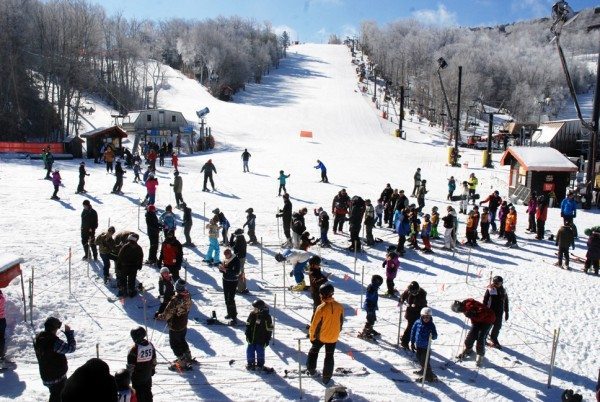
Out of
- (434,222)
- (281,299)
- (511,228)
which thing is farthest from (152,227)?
(511,228)

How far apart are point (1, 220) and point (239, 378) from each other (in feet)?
43.0

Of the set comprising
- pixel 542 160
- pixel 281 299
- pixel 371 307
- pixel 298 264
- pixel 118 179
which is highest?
pixel 542 160

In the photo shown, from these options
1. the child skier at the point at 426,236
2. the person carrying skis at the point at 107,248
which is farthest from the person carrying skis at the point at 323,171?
the person carrying skis at the point at 107,248

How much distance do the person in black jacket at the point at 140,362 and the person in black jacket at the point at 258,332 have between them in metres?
1.87

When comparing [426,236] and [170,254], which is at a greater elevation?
[170,254]

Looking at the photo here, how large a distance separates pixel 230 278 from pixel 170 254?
2.24m

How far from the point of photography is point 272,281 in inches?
530

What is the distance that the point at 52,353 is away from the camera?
276 inches

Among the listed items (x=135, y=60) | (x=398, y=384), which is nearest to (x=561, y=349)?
(x=398, y=384)

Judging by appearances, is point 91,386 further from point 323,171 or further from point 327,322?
point 323,171

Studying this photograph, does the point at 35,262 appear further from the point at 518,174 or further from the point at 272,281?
the point at 518,174

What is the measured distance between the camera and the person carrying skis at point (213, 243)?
13.9 metres

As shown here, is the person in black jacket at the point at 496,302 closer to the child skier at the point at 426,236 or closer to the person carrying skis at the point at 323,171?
the child skier at the point at 426,236

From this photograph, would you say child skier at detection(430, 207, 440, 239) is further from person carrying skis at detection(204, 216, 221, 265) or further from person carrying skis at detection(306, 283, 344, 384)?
person carrying skis at detection(306, 283, 344, 384)
